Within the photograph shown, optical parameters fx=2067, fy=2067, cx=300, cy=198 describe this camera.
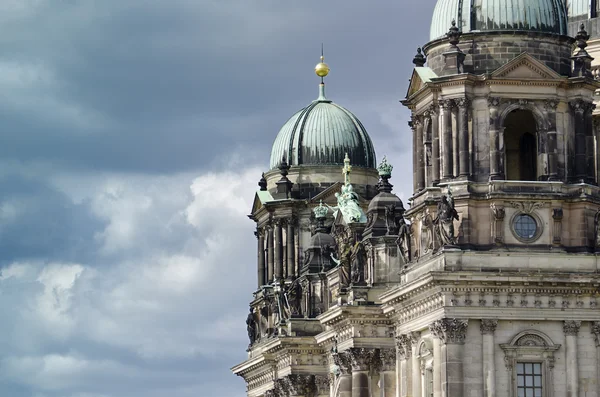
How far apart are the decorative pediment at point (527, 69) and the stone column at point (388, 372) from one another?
1781cm

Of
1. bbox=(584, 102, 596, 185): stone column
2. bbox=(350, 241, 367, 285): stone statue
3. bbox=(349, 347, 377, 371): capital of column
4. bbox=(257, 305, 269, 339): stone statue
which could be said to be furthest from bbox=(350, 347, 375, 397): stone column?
bbox=(257, 305, 269, 339): stone statue

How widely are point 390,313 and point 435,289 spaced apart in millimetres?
9389

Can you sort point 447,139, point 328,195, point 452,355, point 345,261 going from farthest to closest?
point 328,195 < point 345,261 < point 447,139 < point 452,355

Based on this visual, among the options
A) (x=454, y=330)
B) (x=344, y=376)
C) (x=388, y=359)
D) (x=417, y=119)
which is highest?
(x=417, y=119)

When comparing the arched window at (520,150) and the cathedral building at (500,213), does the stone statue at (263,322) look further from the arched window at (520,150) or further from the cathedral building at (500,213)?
the arched window at (520,150)

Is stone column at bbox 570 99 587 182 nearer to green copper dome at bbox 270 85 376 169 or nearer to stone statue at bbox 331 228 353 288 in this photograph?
stone statue at bbox 331 228 353 288

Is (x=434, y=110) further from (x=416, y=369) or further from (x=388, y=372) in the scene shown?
(x=388, y=372)

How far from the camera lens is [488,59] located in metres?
93.3

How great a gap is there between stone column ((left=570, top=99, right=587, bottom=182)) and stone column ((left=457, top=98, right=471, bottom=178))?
491cm

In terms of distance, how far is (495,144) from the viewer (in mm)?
92125

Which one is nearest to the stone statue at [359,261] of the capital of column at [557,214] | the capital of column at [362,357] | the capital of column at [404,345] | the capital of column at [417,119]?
the capital of column at [362,357]

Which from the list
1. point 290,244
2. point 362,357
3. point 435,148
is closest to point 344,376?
point 362,357

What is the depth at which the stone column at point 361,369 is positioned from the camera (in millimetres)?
104875

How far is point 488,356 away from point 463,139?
980cm
